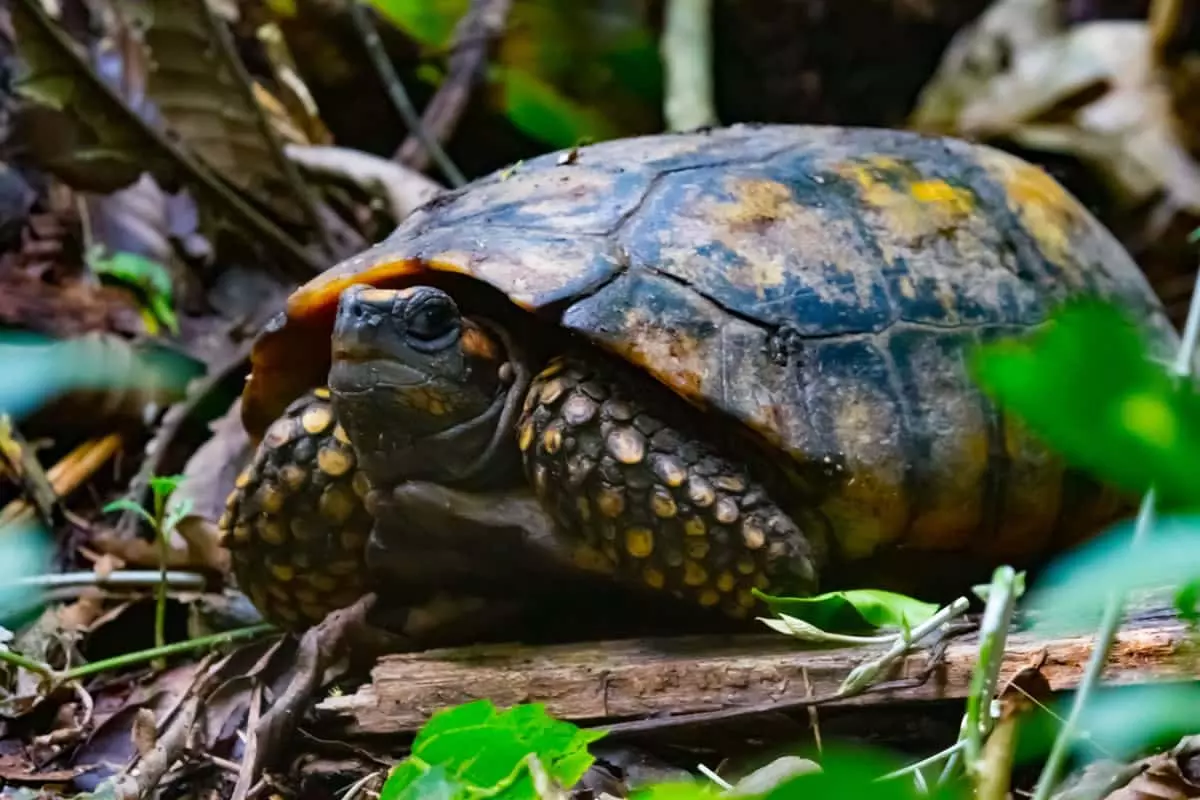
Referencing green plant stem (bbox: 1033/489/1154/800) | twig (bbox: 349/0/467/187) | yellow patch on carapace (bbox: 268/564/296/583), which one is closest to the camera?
green plant stem (bbox: 1033/489/1154/800)

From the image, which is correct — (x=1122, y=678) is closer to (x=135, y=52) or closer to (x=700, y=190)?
(x=700, y=190)

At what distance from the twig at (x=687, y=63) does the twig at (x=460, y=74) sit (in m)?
0.82

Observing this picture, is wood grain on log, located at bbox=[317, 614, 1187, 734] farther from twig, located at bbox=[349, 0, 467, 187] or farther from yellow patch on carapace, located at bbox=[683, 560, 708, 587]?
twig, located at bbox=[349, 0, 467, 187]

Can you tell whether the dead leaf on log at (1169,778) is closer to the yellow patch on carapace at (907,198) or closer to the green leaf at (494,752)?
the green leaf at (494,752)

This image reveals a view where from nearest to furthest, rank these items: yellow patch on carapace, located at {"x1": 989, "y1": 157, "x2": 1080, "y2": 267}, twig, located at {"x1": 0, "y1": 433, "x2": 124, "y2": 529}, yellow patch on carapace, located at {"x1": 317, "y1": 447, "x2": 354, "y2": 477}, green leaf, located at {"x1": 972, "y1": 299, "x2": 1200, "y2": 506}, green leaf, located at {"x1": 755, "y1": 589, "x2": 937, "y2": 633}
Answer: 1. green leaf, located at {"x1": 972, "y1": 299, "x2": 1200, "y2": 506}
2. green leaf, located at {"x1": 755, "y1": 589, "x2": 937, "y2": 633}
3. yellow patch on carapace, located at {"x1": 317, "y1": 447, "x2": 354, "y2": 477}
4. yellow patch on carapace, located at {"x1": 989, "y1": 157, "x2": 1080, "y2": 267}
5. twig, located at {"x1": 0, "y1": 433, "x2": 124, "y2": 529}

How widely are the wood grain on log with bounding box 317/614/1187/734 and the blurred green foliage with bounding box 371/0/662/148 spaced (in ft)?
12.0

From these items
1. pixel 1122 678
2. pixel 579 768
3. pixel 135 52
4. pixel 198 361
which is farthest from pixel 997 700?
pixel 135 52

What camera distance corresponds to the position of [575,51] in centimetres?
597

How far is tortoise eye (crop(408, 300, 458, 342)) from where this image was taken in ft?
7.68

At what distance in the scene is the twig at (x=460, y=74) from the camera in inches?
217

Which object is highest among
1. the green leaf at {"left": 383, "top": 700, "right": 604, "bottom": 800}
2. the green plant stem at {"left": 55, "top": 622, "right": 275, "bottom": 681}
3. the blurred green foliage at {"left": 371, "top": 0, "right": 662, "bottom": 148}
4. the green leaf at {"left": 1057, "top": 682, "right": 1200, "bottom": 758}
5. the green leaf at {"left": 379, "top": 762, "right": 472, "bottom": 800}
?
the blurred green foliage at {"left": 371, "top": 0, "right": 662, "bottom": 148}

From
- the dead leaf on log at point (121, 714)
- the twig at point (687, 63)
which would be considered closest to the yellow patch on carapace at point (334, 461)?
the dead leaf on log at point (121, 714)

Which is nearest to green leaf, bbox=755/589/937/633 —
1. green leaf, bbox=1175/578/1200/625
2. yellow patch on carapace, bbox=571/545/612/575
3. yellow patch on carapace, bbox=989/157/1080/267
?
yellow patch on carapace, bbox=571/545/612/575

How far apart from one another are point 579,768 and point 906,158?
1.98m
